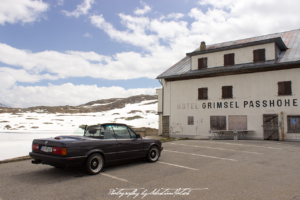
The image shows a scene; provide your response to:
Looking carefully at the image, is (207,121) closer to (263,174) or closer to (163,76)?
(163,76)

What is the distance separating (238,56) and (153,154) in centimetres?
1515

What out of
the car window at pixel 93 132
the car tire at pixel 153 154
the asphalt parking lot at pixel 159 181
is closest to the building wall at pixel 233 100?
the asphalt parking lot at pixel 159 181

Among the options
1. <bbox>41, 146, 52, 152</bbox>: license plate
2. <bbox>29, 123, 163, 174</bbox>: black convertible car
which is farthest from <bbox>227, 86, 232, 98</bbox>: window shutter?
<bbox>41, 146, 52, 152</bbox>: license plate

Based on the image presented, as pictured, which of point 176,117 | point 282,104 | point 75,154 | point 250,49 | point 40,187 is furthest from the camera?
point 176,117

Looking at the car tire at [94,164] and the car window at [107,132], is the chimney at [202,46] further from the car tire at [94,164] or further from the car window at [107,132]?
the car tire at [94,164]

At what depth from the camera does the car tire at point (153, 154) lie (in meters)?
7.83

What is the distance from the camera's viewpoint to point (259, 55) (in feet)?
61.8

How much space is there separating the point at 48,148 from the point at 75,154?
0.80 meters

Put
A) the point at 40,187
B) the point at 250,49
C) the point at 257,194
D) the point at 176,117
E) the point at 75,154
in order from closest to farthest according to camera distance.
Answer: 1. the point at 257,194
2. the point at 40,187
3. the point at 75,154
4. the point at 250,49
5. the point at 176,117

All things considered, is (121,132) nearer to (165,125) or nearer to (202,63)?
(165,125)

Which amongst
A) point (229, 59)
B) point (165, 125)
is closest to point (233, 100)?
point (229, 59)

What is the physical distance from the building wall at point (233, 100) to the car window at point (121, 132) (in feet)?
45.8

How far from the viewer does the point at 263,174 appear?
20.7 ft

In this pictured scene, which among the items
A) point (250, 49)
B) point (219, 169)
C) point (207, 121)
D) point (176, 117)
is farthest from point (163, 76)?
point (219, 169)
